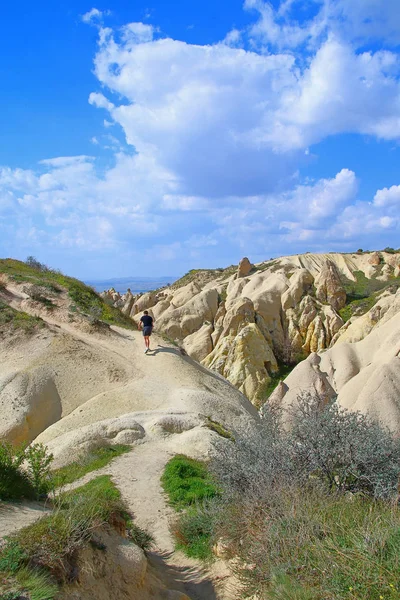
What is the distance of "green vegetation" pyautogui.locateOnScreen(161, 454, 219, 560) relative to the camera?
7105 millimetres

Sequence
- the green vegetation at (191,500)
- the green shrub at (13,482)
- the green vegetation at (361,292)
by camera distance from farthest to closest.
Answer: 1. the green vegetation at (361,292)
2. the green vegetation at (191,500)
3. the green shrub at (13,482)

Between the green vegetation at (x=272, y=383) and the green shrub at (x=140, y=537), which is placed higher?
the green shrub at (x=140, y=537)

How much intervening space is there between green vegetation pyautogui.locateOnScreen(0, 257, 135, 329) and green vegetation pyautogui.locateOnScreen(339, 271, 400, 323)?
22075 mm

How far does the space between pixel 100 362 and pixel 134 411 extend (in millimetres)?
3327

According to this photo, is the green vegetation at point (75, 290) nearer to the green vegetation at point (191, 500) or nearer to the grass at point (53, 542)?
the green vegetation at point (191, 500)

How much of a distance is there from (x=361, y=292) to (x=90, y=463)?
3794cm

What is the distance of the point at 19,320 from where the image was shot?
19000mm

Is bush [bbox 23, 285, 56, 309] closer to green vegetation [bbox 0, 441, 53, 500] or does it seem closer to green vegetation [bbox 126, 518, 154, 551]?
green vegetation [bbox 0, 441, 53, 500]

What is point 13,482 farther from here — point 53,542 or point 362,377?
point 362,377

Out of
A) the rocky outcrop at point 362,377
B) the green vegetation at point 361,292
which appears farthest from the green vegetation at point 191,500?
the green vegetation at point 361,292

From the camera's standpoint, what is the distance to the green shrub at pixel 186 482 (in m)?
8.49

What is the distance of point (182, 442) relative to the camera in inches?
460

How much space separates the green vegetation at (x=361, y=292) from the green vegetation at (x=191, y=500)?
30.9 metres

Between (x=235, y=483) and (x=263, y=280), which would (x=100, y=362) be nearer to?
(x=235, y=483)
